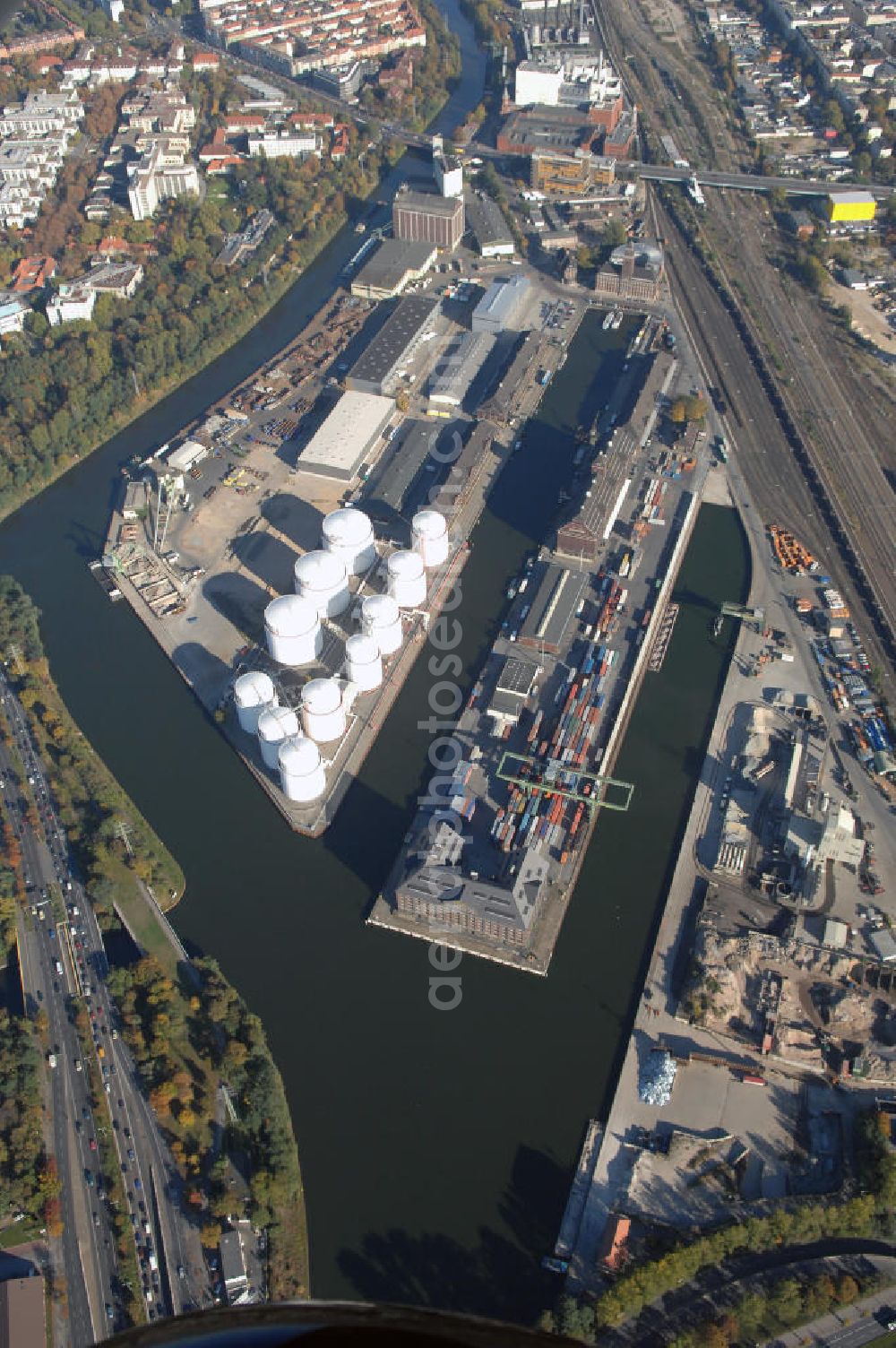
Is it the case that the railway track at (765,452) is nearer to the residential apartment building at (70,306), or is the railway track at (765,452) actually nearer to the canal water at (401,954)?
the canal water at (401,954)

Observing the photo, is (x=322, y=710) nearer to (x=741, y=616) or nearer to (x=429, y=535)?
(x=429, y=535)

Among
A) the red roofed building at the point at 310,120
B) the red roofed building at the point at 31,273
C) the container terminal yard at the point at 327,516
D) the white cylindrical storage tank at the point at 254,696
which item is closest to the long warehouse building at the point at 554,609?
the container terminal yard at the point at 327,516

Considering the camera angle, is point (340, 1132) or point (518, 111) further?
point (518, 111)

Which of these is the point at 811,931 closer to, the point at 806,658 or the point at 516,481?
the point at 806,658

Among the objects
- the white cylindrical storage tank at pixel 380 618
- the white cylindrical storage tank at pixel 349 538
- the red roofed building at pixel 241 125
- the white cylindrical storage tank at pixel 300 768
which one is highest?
the red roofed building at pixel 241 125

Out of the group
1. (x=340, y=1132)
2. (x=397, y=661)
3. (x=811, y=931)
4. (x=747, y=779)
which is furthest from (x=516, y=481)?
(x=340, y=1132)
